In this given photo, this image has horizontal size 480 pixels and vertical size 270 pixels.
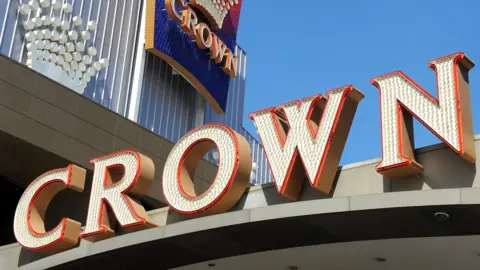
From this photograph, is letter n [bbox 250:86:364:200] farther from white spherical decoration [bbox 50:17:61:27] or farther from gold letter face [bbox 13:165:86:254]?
white spherical decoration [bbox 50:17:61:27]

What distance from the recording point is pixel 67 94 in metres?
24.9

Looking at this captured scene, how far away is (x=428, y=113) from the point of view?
49.4 feet

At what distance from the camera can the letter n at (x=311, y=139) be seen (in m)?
15.9

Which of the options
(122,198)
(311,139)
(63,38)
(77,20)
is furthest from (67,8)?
(311,139)

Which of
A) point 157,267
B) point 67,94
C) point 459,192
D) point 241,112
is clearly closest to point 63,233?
point 157,267

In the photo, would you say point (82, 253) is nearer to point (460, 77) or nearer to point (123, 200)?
point (123, 200)

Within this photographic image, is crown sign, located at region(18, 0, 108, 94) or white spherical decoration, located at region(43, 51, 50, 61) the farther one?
white spherical decoration, located at region(43, 51, 50, 61)

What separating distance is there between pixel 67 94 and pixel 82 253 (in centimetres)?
746

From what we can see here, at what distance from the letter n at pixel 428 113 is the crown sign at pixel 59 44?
13.1m

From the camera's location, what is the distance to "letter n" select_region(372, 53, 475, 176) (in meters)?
14.7

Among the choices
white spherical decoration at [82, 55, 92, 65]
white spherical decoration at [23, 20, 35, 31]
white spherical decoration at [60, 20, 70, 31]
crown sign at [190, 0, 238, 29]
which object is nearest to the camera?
white spherical decoration at [23, 20, 35, 31]

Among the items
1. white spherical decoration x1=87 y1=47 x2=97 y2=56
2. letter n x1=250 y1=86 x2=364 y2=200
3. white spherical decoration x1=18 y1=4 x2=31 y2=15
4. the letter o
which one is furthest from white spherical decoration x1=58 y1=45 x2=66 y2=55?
letter n x1=250 y1=86 x2=364 y2=200

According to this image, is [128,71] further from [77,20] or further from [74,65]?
[77,20]

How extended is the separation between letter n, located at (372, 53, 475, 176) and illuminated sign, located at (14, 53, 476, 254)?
2 cm
